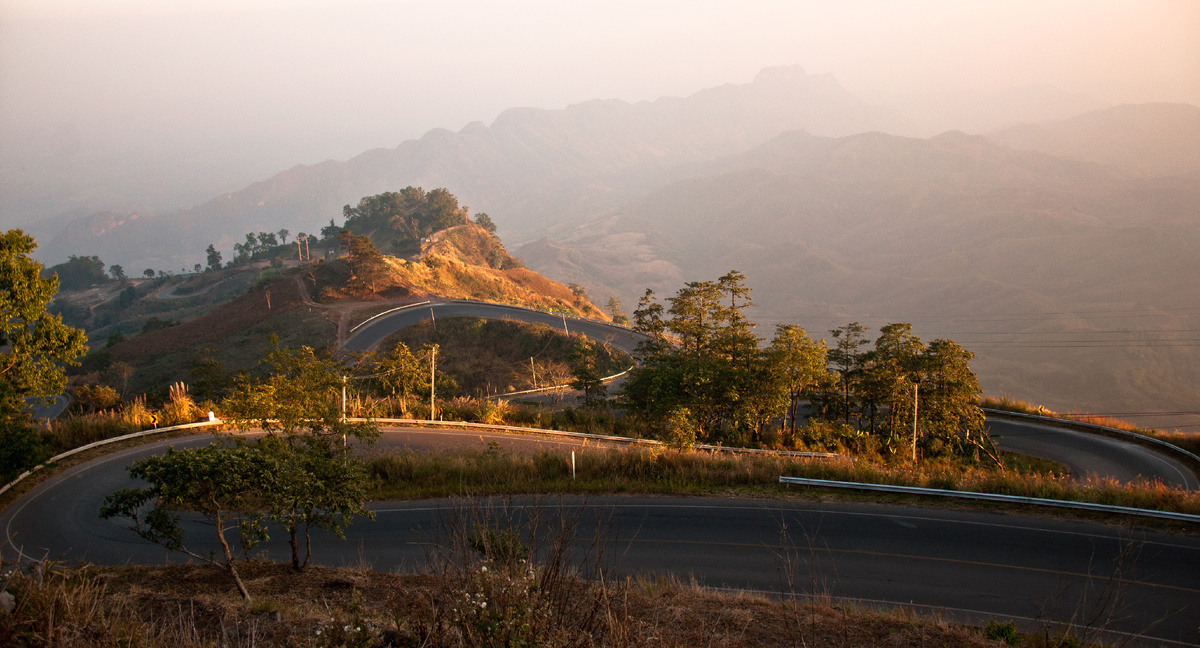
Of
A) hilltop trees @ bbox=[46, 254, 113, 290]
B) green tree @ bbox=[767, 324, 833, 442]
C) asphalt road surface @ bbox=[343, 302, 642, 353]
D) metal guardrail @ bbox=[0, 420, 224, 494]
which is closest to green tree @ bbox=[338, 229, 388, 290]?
asphalt road surface @ bbox=[343, 302, 642, 353]

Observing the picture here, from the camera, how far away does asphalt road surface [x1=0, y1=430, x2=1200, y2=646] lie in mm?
9961

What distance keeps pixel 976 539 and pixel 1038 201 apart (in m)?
220

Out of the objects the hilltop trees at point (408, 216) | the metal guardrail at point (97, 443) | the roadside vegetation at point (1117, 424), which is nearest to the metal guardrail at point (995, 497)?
the metal guardrail at point (97, 443)

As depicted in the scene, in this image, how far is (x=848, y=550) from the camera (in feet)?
39.8

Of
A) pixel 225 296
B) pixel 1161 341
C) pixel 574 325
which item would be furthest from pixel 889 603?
pixel 1161 341

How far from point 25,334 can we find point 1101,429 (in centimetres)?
4698

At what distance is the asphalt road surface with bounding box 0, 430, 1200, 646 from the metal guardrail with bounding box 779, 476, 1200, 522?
25.6 inches

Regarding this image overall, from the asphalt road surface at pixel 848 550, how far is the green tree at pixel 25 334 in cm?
306

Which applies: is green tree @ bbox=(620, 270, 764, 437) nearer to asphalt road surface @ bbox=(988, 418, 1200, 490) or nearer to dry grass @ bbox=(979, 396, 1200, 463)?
asphalt road surface @ bbox=(988, 418, 1200, 490)

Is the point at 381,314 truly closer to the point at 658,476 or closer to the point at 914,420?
the point at 658,476

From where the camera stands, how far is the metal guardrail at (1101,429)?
28.3 meters

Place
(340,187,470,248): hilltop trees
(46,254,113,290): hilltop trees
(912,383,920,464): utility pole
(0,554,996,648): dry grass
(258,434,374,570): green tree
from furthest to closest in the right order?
(46,254,113,290): hilltop trees → (340,187,470,248): hilltop trees → (912,383,920,464): utility pole → (258,434,374,570): green tree → (0,554,996,648): dry grass

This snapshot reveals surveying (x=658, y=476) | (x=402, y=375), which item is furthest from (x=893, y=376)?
(x=402, y=375)

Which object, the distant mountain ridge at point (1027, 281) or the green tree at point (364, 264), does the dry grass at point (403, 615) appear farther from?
the distant mountain ridge at point (1027, 281)
